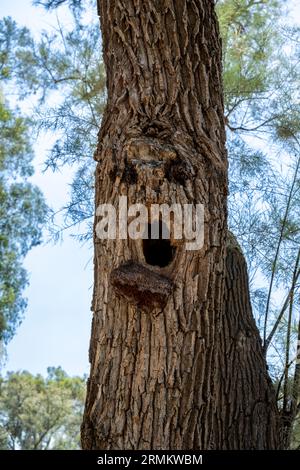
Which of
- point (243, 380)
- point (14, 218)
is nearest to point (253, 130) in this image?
point (243, 380)

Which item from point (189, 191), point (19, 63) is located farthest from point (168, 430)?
point (19, 63)

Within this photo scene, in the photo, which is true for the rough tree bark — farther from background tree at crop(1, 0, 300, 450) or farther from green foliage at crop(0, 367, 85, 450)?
green foliage at crop(0, 367, 85, 450)

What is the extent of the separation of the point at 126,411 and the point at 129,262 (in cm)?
46

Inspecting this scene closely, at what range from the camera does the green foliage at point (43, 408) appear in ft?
26.5

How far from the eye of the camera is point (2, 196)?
23.9 feet

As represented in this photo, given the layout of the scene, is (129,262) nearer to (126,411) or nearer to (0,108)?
(126,411)

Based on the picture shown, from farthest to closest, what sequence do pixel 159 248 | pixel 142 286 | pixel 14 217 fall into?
pixel 14 217, pixel 159 248, pixel 142 286

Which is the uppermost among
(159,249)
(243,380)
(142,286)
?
(159,249)

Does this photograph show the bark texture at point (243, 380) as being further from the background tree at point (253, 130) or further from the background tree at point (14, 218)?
the background tree at point (14, 218)

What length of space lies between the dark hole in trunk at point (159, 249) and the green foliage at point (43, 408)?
6292 mm

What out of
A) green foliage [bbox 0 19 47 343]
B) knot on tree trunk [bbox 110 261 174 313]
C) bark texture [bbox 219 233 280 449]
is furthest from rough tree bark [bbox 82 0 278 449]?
green foliage [bbox 0 19 47 343]

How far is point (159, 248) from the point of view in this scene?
2.23m

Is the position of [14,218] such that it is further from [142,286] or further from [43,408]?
[142,286]

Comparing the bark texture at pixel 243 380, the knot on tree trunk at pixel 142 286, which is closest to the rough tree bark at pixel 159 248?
the knot on tree trunk at pixel 142 286
